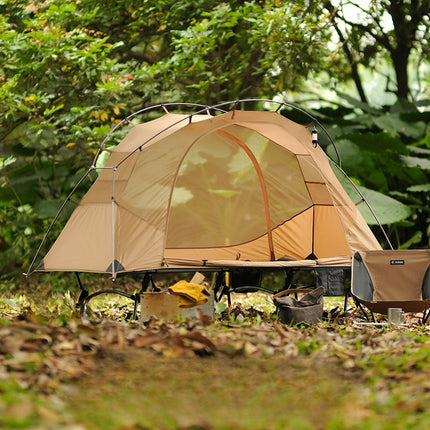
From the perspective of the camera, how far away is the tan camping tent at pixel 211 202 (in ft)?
20.8

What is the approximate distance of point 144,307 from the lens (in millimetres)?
5367

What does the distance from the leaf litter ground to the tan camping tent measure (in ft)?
7.43

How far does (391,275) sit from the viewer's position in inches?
232

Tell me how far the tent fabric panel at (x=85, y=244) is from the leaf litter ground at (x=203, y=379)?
6.90ft

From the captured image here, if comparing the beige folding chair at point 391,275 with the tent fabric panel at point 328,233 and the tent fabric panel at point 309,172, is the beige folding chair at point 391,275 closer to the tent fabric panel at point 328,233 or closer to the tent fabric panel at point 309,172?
the tent fabric panel at point 328,233

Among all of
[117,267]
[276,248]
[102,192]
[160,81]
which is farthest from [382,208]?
[117,267]

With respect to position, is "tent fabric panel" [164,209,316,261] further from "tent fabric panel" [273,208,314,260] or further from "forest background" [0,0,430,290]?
"forest background" [0,0,430,290]

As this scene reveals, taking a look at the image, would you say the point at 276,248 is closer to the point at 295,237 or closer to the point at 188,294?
the point at 295,237

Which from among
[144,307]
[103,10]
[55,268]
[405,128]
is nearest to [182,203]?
[55,268]

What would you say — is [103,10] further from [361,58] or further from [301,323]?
[301,323]

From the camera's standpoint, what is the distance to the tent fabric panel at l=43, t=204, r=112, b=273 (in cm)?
618

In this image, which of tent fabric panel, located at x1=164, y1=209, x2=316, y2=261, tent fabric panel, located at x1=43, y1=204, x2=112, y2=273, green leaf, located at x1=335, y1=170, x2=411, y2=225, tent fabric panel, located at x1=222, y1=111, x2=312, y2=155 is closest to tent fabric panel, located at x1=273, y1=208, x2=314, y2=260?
tent fabric panel, located at x1=164, y1=209, x2=316, y2=261

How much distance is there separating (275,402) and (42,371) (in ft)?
3.09

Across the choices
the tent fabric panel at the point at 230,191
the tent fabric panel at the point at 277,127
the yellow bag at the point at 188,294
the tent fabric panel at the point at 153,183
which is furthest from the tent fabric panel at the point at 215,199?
the yellow bag at the point at 188,294
